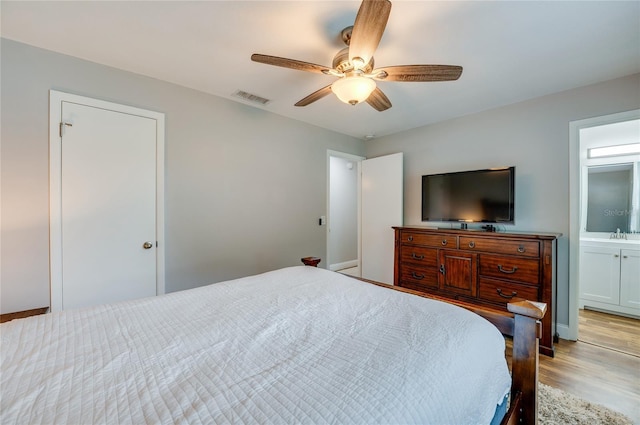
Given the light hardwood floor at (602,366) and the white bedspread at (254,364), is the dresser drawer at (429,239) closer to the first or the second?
the light hardwood floor at (602,366)

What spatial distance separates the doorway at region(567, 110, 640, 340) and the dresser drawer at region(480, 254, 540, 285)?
1.03 meters

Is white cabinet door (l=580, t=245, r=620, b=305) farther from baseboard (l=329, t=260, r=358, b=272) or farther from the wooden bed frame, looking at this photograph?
baseboard (l=329, t=260, r=358, b=272)

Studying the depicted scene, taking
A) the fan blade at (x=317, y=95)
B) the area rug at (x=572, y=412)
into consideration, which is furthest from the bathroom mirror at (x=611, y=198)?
the fan blade at (x=317, y=95)

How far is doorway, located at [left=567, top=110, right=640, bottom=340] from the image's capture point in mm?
2982

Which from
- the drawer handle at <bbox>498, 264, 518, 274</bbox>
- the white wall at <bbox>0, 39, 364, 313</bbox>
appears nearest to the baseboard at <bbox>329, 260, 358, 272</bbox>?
the white wall at <bbox>0, 39, 364, 313</bbox>

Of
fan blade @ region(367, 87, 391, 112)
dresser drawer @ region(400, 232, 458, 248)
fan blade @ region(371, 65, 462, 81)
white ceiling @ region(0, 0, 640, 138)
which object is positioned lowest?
dresser drawer @ region(400, 232, 458, 248)

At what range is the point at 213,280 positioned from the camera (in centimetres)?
270

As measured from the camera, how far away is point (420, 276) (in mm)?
3115

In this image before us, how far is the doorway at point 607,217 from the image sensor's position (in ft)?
9.78

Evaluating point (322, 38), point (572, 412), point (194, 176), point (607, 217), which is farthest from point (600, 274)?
point (194, 176)

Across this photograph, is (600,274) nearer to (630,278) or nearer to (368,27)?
(630,278)

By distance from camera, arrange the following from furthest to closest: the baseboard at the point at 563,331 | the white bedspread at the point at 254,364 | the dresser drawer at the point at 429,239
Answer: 1. the dresser drawer at the point at 429,239
2. the baseboard at the point at 563,331
3. the white bedspread at the point at 254,364

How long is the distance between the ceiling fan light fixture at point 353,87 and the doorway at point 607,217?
2.72m

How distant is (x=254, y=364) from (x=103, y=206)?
6.85ft
